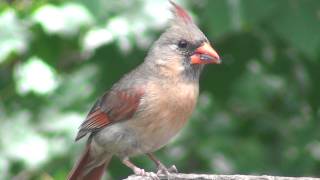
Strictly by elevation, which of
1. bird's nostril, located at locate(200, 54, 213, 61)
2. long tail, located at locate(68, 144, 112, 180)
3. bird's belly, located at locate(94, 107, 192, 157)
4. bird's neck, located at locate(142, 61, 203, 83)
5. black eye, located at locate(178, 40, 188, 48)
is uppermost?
black eye, located at locate(178, 40, 188, 48)

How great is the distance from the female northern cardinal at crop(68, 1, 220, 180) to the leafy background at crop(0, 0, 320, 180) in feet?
0.84

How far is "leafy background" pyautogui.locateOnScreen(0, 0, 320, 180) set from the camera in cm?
524

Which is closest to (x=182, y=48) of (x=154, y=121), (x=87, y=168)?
(x=154, y=121)

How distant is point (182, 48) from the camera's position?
4.92 metres

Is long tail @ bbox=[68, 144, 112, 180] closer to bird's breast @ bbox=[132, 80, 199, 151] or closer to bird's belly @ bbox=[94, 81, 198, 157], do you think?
bird's belly @ bbox=[94, 81, 198, 157]

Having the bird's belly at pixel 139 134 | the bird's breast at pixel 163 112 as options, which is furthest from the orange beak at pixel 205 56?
the bird's belly at pixel 139 134

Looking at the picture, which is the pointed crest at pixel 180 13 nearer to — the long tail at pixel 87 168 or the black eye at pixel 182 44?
the black eye at pixel 182 44

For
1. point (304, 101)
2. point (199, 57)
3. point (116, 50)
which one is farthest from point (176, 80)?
point (304, 101)

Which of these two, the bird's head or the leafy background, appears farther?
the leafy background

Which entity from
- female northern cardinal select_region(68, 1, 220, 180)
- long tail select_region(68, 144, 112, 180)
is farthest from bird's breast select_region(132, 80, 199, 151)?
Result: long tail select_region(68, 144, 112, 180)

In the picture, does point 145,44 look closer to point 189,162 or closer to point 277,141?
point 189,162

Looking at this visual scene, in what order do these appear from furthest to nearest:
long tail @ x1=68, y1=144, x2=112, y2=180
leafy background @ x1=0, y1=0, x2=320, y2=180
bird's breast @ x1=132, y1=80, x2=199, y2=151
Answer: leafy background @ x1=0, y1=0, x2=320, y2=180 < long tail @ x1=68, y1=144, x2=112, y2=180 < bird's breast @ x1=132, y1=80, x2=199, y2=151

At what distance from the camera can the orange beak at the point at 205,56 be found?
15.5 feet

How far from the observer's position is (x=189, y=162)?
6.04 metres
